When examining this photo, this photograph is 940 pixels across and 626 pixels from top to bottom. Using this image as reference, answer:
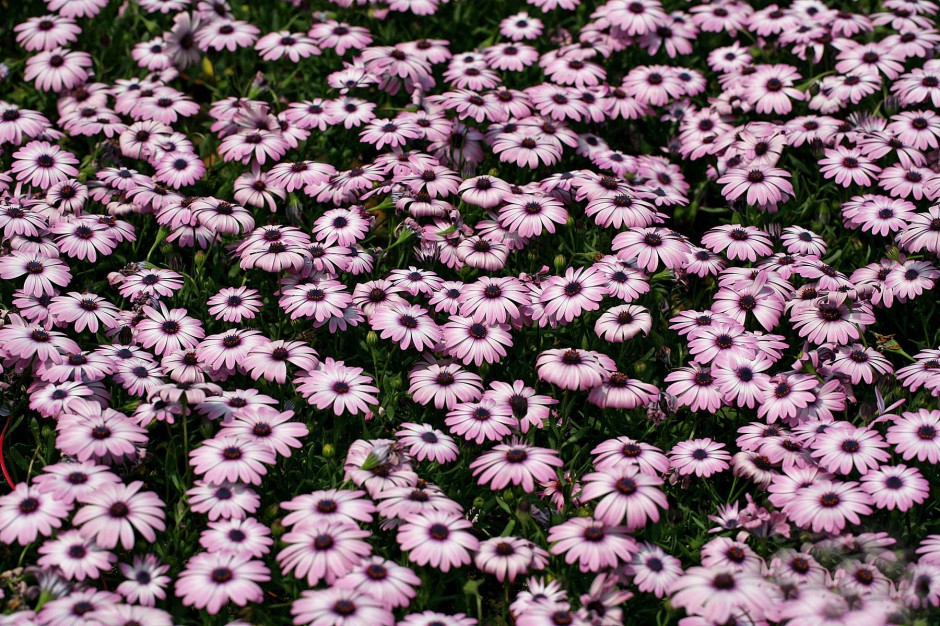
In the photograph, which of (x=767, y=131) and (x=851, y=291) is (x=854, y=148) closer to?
(x=767, y=131)

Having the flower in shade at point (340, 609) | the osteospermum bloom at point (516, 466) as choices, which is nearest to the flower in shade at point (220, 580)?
the flower in shade at point (340, 609)

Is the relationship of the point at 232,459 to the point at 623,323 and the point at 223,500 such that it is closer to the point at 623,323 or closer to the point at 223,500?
the point at 223,500

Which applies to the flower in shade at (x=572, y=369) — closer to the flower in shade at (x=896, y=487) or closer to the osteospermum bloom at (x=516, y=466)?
the osteospermum bloom at (x=516, y=466)

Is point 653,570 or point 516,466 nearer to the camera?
point 653,570

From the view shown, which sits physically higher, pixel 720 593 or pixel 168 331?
pixel 168 331

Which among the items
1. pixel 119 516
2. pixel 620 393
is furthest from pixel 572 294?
pixel 119 516

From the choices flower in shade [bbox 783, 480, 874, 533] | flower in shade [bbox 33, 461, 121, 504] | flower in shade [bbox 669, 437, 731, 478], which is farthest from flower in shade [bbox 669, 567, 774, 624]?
flower in shade [bbox 33, 461, 121, 504]

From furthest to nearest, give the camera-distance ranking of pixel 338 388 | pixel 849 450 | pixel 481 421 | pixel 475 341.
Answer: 1. pixel 475 341
2. pixel 338 388
3. pixel 481 421
4. pixel 849 450
